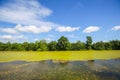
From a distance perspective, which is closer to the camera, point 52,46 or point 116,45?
point 116,45

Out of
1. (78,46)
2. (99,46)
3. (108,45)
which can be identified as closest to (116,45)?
(108,45)

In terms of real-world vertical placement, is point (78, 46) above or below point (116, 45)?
above

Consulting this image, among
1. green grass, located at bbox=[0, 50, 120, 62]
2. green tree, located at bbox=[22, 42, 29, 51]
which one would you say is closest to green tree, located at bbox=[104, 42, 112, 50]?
green grass, located at bbox=[0, 50, 120, 62]

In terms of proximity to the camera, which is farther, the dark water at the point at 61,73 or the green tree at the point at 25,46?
the green tree at the point at 25,46

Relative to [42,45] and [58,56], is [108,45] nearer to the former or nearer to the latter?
[42,45]

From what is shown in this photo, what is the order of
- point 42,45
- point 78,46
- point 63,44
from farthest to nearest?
1. point 42,45
2. point 78,46
3. point 63,44

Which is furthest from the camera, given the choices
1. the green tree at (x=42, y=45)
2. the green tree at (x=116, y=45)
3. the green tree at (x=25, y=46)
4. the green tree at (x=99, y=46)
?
the green tree at (x=25, y=46)

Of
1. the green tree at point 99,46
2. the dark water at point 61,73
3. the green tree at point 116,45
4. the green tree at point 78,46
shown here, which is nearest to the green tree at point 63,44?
the green tree at point 78,46

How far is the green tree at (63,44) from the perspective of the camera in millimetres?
82000

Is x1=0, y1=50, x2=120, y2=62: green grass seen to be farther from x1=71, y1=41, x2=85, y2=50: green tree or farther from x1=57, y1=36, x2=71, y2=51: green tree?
x1=71, y1=41, x2=85, y2=50: green tree

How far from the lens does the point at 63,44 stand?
82250 mm

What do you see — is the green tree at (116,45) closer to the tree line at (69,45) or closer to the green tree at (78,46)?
the tree line at (69,45)

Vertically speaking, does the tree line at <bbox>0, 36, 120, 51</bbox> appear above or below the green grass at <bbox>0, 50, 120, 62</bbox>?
above

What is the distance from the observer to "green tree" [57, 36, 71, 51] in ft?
269
